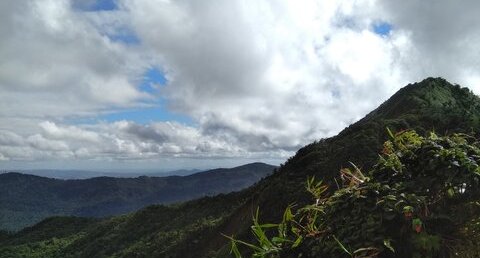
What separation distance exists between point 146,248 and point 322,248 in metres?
41.0

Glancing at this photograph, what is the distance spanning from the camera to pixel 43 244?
85750 millimetres

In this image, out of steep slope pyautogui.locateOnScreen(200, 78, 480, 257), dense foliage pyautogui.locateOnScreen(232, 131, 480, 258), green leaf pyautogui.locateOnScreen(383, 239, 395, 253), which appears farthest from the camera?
steep slope pyautogui.locateOnScreen(200, 78, 480, 257)

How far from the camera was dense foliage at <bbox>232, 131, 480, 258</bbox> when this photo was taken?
14.6 feet

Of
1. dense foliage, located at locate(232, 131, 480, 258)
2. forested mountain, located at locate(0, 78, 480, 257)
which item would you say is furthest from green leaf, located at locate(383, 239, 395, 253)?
forested mountain, located at locate(0, 78, 480, 257)

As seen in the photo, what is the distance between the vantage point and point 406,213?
4.48 m

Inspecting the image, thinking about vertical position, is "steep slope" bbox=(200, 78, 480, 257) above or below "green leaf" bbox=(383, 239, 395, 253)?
above

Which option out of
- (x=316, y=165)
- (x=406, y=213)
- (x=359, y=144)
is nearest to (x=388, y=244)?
(x=406, y=213)

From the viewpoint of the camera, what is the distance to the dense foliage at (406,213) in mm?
4461

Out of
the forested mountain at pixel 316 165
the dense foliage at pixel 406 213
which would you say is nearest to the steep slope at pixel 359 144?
the forested mountain at pixel 316 165

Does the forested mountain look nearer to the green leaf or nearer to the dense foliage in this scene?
the dense foliage

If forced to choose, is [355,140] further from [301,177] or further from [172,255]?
[172,255]

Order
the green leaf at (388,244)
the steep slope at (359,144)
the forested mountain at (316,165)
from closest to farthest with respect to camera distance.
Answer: the green leaf at (388,244)
the steep slope at (359,144)
the forested mountain at (316,165)

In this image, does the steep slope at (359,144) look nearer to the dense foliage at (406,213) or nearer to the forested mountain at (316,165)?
the forested mountain at (316,165)

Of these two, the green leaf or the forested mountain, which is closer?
the green leaf
